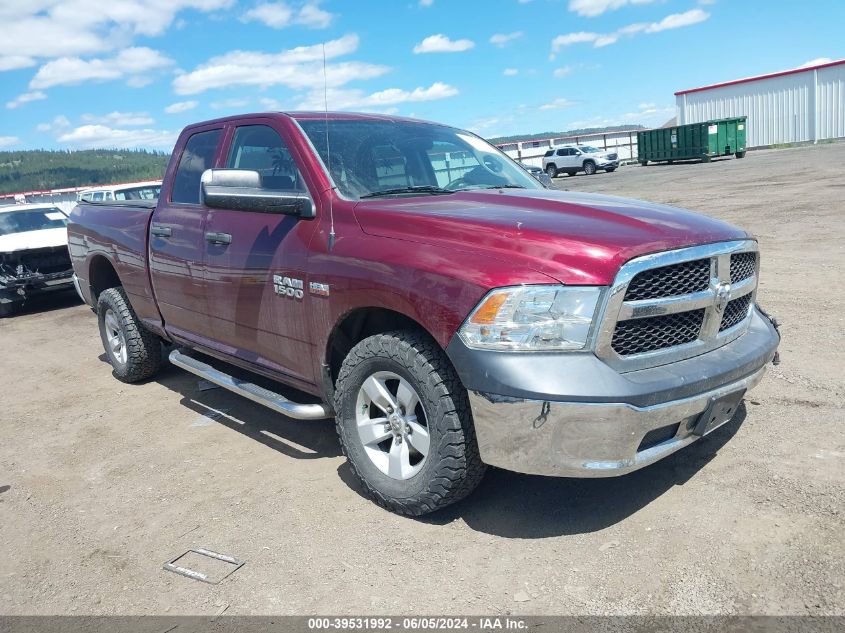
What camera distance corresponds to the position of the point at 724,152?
118ft

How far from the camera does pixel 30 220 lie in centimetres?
1177

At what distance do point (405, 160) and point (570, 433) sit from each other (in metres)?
2.09

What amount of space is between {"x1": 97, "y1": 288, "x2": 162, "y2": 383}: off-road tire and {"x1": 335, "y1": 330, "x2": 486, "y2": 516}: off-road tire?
306 centimetres

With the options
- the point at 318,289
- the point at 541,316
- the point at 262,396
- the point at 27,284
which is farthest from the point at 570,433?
the point at 27,284

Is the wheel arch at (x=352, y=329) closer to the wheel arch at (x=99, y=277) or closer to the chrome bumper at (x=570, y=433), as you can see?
the chrome bumper at (x=570, y=433)

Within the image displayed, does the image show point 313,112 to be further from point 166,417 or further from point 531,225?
point 166,417

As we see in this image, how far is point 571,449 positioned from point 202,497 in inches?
83.5

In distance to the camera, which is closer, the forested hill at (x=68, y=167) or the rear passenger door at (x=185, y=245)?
the rear passenger door at (x=185, y=245)

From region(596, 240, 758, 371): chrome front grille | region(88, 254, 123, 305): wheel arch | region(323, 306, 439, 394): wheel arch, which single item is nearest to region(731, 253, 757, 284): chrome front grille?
region(596, 240, 758, 371): chrome front grille

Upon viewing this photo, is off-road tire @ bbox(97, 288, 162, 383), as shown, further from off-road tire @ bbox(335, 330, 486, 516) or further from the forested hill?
the forested hill

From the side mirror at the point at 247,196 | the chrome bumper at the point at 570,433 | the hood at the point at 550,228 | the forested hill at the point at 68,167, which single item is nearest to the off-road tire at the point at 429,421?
the chrome bumper at the point at 570,433

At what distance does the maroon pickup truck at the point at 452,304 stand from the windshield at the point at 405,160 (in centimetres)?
2

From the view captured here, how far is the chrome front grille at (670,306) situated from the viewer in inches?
109

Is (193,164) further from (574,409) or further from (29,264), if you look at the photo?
(29,264)
